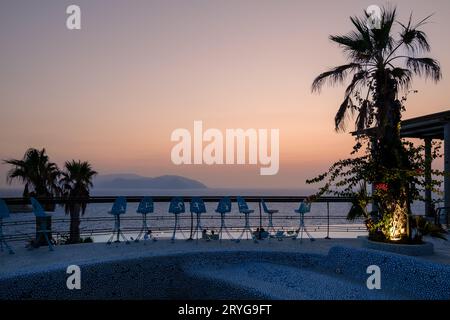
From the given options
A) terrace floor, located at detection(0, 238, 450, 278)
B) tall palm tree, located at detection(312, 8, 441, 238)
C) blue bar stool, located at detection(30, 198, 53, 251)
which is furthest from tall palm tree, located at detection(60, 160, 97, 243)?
tall palm tree, located at detection(312, 8, 441, 238)

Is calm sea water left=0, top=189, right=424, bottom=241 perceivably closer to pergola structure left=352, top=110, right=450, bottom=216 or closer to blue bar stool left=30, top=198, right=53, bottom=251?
blue bar stool left=30, top=198, right=53, bottom=251

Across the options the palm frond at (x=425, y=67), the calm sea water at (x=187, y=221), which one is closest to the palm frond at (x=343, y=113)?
the palm frond at (x=425, y=67)

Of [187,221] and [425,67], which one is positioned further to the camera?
[187,221]

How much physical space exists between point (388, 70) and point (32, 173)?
1648 centimetres

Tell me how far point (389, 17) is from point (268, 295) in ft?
23.5

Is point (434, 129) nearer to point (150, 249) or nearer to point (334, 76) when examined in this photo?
point (334, 76)

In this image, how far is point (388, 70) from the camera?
8531 millimetres

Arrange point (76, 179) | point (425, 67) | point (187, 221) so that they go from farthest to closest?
point (187, 221) < point (76, 179) < point (425, 67)

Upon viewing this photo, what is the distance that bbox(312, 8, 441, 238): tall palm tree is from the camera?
27.2 feet

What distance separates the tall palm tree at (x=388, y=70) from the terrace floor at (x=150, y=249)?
5.46ft

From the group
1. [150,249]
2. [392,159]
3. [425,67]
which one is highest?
[425,67]

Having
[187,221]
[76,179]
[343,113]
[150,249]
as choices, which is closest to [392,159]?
[343,113]

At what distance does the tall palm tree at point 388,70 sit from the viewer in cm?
830

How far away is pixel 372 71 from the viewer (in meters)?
8.74
